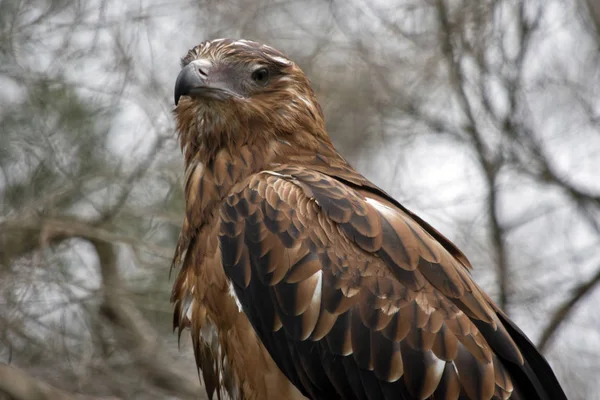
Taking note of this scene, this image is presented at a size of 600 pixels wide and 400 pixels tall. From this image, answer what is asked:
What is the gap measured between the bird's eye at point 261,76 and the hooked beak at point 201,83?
0.49 feet

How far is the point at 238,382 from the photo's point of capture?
4602 mm

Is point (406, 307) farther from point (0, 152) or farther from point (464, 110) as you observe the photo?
point (464, 110)

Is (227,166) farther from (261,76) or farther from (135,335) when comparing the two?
(135,335)

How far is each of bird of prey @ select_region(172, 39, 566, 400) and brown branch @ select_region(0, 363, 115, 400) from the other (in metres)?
1.32

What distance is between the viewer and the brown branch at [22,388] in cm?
570

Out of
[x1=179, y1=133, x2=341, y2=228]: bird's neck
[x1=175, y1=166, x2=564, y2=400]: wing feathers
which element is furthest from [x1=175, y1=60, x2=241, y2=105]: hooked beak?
[x1=175, y1=166, x2=564, y2=400]: wing feathers

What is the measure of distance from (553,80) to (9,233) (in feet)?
15.0

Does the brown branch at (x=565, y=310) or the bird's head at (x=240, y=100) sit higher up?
the bird's head at (x=240, y=100)

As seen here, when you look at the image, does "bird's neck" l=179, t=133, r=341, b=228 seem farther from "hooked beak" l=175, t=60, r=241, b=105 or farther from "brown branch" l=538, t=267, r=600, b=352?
"brown branch" l=538, t=267, r=600, b=352

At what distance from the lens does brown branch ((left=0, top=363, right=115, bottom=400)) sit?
5.70 meters

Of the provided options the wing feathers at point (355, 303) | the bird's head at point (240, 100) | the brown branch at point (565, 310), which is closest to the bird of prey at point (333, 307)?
the wing feathers at point (355, 303)

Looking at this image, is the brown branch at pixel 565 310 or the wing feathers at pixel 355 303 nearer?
the wing feathers at pixel 355 303

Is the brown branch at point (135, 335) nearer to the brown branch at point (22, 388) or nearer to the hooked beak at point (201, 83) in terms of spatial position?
the brown branch at point (22, 388)

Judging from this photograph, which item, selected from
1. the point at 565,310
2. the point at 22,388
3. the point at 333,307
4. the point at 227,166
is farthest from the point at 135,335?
the point at 565,310
